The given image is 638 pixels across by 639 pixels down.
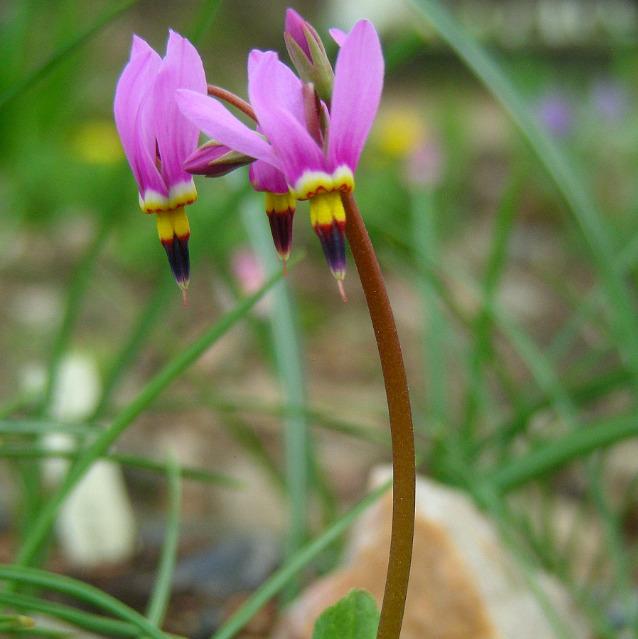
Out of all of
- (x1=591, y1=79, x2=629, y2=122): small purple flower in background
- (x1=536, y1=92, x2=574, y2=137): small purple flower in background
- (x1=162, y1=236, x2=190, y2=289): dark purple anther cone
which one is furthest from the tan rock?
(x1=591, y1=79, x2=629, y2=122): small purple flower in background

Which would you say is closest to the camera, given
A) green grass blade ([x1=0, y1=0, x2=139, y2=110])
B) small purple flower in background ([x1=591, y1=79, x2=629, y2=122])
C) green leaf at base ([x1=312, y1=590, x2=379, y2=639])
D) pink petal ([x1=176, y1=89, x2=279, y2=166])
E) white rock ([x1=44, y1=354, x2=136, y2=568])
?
pink petal ([x1=176, y1=89, x2=279, y2=166])

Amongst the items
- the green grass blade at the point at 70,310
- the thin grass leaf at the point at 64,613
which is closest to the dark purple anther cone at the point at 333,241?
the thin grass leaf at the point at 64,613

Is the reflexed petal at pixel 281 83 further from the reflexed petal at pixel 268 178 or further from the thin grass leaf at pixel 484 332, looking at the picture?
the thin grass leaf at pixel 484 332

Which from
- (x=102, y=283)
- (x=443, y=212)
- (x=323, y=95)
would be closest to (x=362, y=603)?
(x=323, y=95)

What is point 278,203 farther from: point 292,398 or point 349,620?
point 292,398

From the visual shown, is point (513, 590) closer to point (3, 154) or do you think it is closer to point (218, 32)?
point (3, 154)

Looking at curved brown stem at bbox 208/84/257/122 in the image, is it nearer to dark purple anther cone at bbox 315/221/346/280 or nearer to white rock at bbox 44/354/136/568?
dark purple anther cone at bbox 315/221/346/280

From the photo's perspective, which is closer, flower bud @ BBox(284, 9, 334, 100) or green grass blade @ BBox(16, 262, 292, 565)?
flower bud @ BBox(284, 9, 334, 100)
